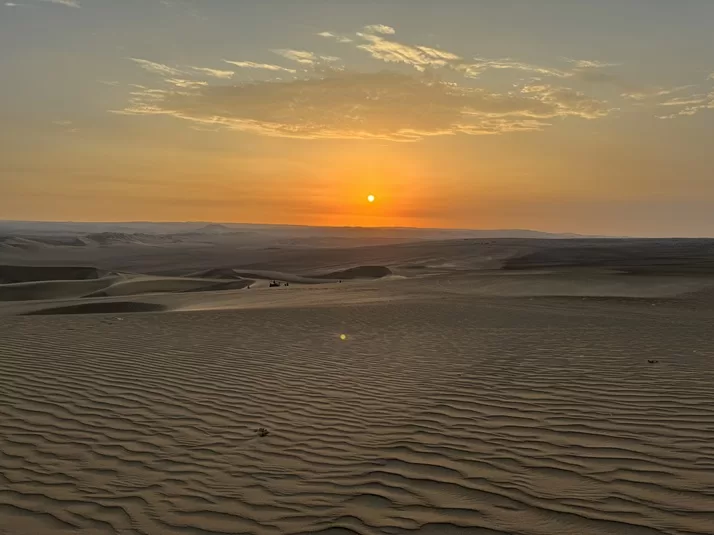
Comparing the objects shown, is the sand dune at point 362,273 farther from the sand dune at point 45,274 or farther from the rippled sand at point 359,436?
the rippled sand at point 359,436

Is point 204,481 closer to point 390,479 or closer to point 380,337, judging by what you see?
point 390,479

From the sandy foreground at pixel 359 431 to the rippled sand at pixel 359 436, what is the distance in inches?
0.9

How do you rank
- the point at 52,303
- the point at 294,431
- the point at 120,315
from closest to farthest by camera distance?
the point at 294,431 < the point at 120,315 < the point at 52,303

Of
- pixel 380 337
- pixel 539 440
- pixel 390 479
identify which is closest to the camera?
pixel 390 479

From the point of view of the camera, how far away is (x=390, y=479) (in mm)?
4582

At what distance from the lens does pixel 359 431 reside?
589cm

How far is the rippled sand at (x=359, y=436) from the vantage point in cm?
404

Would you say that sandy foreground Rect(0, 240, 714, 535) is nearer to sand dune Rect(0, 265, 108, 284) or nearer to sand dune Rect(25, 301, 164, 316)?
sand dune Rect(25, 301, 164, 316)

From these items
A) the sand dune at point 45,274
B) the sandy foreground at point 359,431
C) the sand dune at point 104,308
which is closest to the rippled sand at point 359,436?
the sandy foreground at point 359,431

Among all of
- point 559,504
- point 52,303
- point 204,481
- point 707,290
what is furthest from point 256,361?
point 707,290

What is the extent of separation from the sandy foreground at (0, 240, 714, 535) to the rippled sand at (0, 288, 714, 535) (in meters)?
0.02

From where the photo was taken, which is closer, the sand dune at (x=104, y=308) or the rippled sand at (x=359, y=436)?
the rippled sand at (x=359, y=436)

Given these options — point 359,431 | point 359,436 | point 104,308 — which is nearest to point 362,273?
point 104,308

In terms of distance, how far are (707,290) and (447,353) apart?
16.8 m
